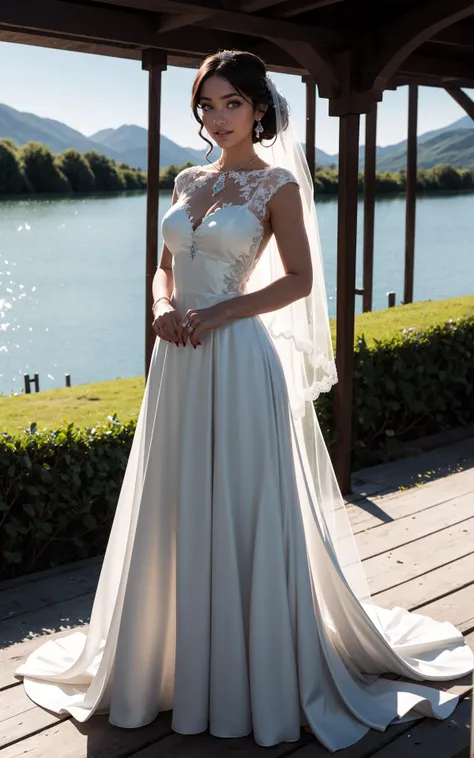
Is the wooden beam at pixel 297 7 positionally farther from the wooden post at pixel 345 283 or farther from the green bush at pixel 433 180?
the green bush at pixel 433 180

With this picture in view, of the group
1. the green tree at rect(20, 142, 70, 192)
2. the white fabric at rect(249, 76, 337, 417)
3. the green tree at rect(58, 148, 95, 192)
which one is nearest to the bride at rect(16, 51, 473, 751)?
the white fabric at rect(249, 76, 337, 417)

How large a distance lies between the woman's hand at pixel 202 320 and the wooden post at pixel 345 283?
2344mm

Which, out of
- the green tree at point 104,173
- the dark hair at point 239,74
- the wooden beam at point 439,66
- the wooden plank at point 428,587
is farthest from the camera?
the green tree at point 104,173

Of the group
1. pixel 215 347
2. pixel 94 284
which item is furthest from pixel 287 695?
pixel 94 284

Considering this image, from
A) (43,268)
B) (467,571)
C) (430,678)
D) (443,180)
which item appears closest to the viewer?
(430,678)

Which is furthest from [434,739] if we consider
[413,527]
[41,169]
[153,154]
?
[41,169]

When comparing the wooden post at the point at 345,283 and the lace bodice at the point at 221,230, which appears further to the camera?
the wooden post at the point at 345,283

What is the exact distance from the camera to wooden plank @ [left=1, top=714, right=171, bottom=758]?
8.28ft

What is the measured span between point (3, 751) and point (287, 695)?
2.70 feet

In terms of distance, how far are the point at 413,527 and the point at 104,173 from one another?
208 inches

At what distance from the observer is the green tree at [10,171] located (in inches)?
308

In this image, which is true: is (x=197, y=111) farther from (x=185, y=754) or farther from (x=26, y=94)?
(x=26, y=94)

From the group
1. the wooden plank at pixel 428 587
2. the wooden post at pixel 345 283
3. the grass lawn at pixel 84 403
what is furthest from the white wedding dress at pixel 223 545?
the wooden post at pixel 345 283

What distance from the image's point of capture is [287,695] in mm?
2561
